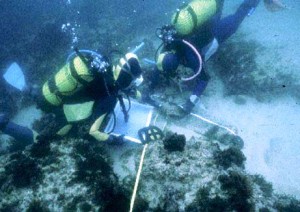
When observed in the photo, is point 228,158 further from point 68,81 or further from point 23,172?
point 23,172

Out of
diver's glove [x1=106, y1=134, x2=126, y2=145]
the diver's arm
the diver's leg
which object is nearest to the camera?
the diver's arm

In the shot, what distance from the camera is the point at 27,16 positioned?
17.5 m

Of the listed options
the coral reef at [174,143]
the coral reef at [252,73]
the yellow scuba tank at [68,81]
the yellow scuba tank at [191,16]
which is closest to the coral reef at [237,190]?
the coral reef at [174,143]

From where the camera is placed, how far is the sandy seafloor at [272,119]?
20.3ft

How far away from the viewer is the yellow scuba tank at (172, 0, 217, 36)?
6.77 m

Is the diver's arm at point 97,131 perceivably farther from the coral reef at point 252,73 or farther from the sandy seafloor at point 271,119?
the coral reef at point 252,73

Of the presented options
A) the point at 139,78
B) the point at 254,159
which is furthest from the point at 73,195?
the point at 254,159

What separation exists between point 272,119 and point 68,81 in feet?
17.6

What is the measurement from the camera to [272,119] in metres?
7.38

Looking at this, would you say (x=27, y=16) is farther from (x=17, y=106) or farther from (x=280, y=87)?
(x=280, y=87)

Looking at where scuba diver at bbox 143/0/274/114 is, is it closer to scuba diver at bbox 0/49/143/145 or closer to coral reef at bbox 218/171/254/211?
scuba diver at bbox 0/49/143/145

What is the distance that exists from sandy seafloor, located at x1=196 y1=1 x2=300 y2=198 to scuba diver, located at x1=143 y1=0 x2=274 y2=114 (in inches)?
38.7

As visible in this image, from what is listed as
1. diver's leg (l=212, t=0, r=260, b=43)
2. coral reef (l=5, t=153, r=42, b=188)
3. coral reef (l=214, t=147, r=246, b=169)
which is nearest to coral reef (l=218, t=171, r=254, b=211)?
coral reef (l=214, t=147, r=246, b=169)

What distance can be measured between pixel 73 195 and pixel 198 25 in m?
5.02
